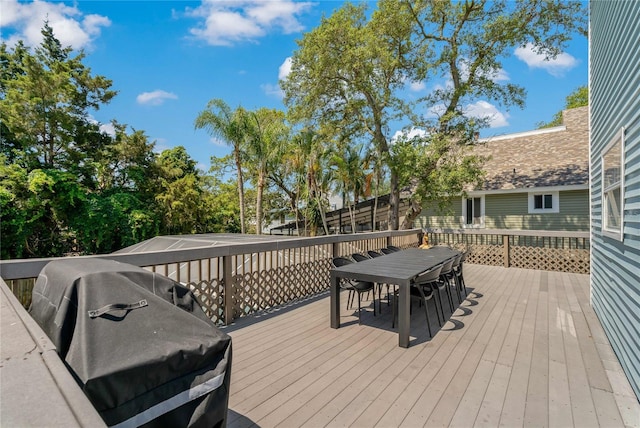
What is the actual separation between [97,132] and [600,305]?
62.9 feet

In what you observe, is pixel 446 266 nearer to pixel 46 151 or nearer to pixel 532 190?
pixel 532 190

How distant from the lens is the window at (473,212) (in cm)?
1273

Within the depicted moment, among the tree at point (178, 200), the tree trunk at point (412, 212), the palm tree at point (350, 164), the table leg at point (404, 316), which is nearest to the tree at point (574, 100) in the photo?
the palm tree at point (350, 164)

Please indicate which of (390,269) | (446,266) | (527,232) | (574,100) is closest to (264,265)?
(390,269)

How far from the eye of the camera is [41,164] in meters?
12.9

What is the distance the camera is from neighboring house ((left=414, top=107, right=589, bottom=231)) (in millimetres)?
10914

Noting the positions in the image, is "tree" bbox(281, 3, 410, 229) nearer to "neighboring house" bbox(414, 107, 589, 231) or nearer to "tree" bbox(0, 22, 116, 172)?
"neighboring house" bbox(414, 107, 589, 231)

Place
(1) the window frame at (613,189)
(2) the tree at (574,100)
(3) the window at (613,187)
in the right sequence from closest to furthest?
(1) the window frame at (613,189), (3) the window at (613,187), (2) the tree at (574,100)

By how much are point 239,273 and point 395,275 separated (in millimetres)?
2516

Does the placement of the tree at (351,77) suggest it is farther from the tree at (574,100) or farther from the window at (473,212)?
the tree at (574,100)

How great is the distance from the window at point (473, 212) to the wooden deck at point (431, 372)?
28.2ft

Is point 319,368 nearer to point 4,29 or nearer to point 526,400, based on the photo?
point 526,400

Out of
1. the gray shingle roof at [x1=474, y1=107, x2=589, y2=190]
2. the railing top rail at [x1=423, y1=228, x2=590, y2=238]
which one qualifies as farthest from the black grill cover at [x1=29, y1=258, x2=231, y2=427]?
the gray shingle roof at [x1=474, y1=107, x2=589, y2=190]

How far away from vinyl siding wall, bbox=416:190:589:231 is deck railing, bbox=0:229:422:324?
810 centimetres
